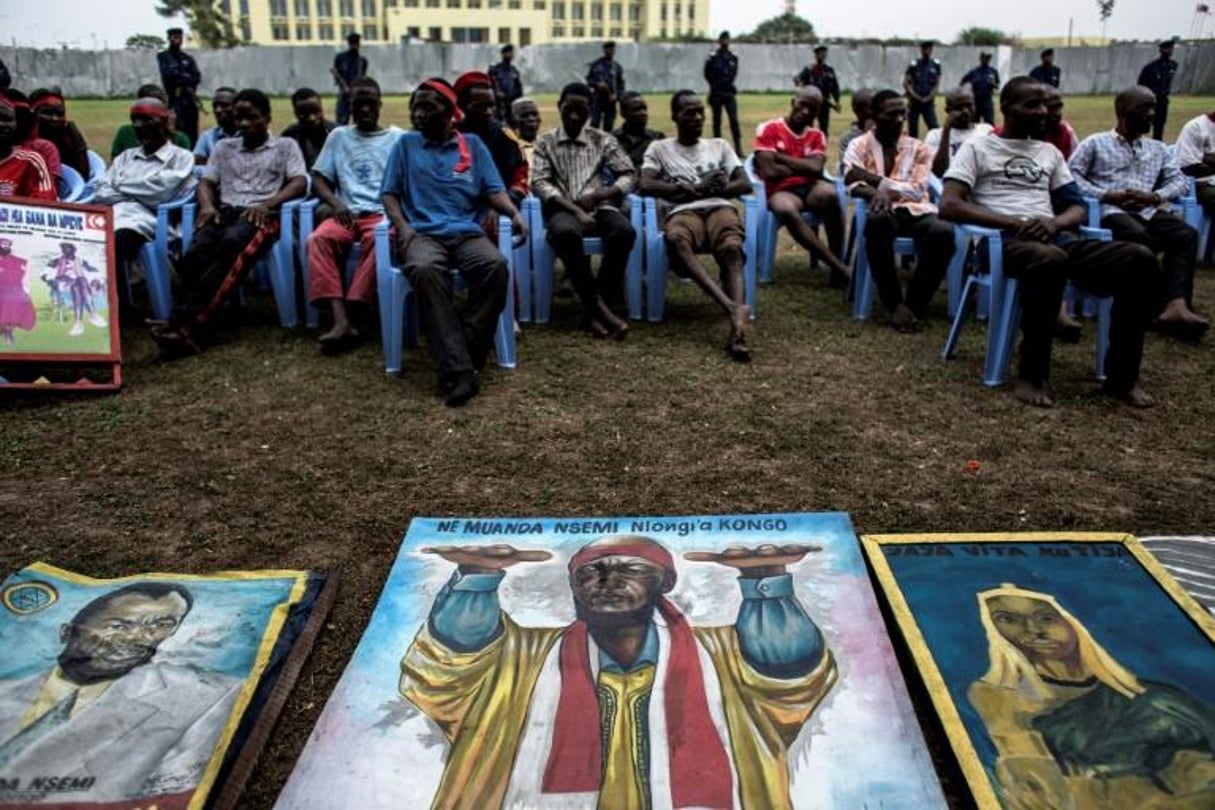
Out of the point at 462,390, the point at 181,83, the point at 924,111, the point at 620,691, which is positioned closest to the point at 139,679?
the point at 620,691

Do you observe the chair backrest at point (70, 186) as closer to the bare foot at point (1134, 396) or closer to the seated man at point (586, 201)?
the seated man at point (586, 201)

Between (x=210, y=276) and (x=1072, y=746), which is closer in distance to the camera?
(x=1072, y=746)

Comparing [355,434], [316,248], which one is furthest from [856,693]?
[316,248]

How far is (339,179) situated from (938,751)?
433 centimetres

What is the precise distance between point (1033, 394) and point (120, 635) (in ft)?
11.4

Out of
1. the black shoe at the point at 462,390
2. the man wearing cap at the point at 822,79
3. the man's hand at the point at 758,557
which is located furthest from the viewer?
the man wearing cap at the point at 822,79

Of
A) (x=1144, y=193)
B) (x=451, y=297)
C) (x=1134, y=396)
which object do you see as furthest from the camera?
(x=1144, y=193)

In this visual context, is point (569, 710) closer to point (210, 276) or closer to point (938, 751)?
point (938, 751)

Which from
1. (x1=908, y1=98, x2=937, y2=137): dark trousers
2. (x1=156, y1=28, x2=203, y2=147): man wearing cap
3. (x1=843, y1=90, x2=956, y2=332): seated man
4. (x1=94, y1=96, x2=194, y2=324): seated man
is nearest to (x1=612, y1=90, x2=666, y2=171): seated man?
(x1=843, y1=90, x2=956, y2=332): seated man

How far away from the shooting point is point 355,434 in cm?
360

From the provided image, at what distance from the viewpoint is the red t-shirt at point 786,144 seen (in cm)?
591

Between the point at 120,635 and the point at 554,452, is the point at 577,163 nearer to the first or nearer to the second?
the point at 554,452

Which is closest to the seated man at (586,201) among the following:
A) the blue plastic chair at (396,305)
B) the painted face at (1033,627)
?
the blue plastic chair at (396,305)

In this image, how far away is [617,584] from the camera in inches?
95.0
